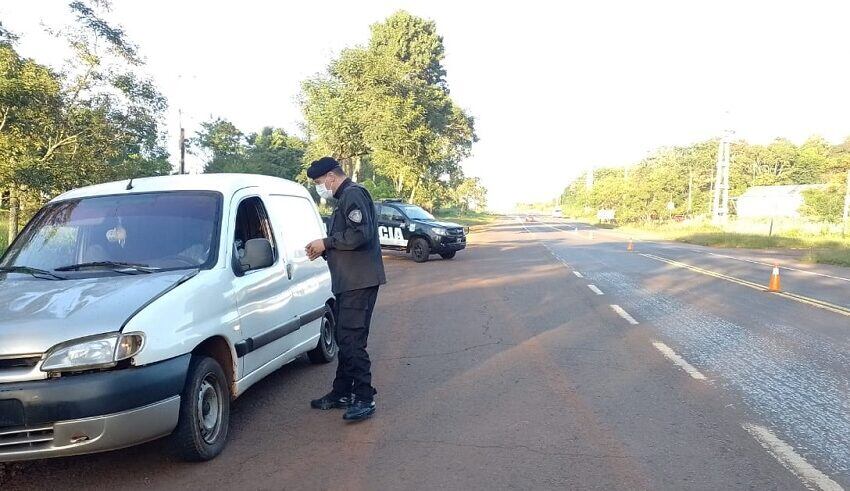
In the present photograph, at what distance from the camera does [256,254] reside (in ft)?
15.5

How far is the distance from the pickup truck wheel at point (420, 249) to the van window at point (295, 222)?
1386 centimetres

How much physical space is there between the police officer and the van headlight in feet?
5.45

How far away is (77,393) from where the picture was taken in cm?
355

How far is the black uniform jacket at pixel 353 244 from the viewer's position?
16.4 feet

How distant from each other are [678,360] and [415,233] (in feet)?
46.8

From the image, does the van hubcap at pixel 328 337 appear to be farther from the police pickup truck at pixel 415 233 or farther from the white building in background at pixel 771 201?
the white building in background at pixel 771 201

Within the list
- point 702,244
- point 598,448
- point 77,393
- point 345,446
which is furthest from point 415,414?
point 702,244

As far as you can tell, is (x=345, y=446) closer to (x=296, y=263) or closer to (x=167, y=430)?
(x=167, y=430)

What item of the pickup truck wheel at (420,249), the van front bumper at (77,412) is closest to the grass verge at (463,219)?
the pickup truck wheel at (420,249)

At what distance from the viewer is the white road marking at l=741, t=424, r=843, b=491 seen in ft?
13.2

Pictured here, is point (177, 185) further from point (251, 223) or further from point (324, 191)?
point (324, 191)

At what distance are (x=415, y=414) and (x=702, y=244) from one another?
115 feet

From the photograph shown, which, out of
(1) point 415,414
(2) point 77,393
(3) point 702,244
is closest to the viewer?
(2) point 77,393

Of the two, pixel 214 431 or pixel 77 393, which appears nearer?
pixel 77 393
